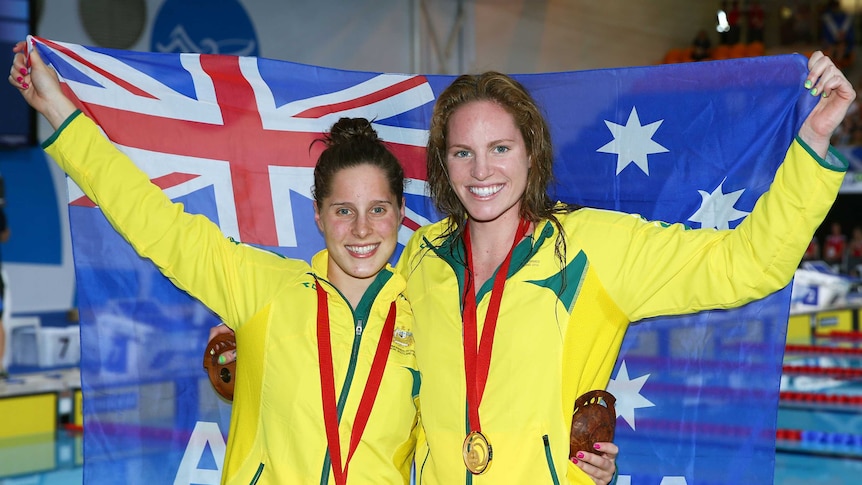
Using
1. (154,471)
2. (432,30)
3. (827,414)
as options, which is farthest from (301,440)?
(432,30)

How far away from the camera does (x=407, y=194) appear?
3.47 meters

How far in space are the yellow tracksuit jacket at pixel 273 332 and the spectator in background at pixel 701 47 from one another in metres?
18.5

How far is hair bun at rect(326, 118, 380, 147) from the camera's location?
8.23 ft

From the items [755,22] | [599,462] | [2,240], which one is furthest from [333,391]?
[755,22]

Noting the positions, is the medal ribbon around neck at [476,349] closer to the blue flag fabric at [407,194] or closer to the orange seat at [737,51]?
the blue flag fabric at [407,194]

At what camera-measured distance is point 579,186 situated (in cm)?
335

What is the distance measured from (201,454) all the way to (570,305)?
5.46 feet

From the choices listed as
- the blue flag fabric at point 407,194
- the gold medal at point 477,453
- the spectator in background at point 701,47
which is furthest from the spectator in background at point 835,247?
the gold medal at point 477,453

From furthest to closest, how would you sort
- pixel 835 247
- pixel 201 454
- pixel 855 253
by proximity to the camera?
pixel 835 247 → pixel 855 253 → pixel 201 454

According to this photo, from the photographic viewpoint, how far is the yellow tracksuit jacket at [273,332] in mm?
2305

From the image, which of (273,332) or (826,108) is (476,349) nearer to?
(273,332)

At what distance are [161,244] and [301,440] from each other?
0.63m

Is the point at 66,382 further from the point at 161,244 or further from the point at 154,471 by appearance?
the point at 161,244

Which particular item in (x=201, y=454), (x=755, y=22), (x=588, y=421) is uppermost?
(x=755, y=22)
